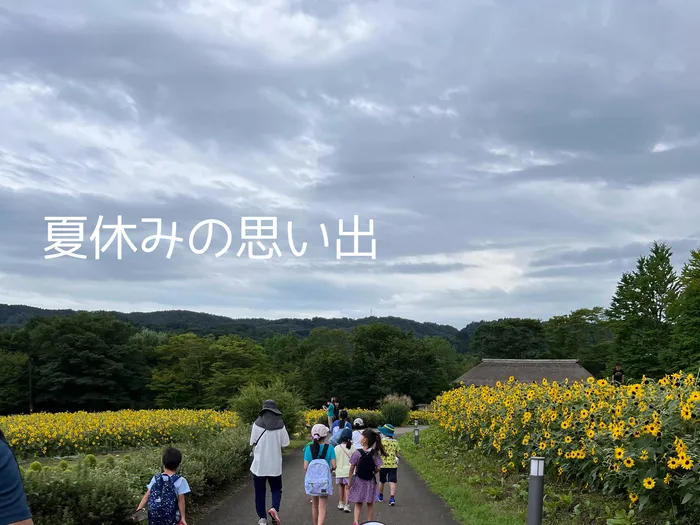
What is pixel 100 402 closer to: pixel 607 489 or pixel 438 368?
pixel 438 368

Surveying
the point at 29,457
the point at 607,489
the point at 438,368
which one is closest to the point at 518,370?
the point at 438,368

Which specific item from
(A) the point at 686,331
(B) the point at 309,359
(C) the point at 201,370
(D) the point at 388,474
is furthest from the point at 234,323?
(D) the point at 388,474

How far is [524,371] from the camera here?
154 ft

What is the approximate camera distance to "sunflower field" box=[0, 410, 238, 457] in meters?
17.3

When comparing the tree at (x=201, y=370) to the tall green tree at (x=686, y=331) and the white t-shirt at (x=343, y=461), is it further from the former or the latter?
the white t-shirt at (x=343, y=461)

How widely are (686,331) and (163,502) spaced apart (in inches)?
1727

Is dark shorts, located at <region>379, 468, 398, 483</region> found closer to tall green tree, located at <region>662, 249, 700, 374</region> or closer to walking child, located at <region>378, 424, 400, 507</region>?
walking child, located at <region>378, 424, 400, 507</region>

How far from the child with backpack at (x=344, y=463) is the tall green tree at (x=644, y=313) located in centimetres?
4687

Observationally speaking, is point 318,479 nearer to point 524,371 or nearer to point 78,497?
point 78,497

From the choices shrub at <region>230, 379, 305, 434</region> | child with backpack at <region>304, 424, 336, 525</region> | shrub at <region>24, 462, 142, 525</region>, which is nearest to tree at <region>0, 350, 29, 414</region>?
shrub at <region>230, 379, 305, 434</region>

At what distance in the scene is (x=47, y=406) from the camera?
2361 inches

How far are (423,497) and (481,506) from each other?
212cm

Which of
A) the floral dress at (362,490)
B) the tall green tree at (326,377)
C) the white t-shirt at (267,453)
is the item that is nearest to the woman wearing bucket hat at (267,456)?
the white t-shirt at (267,453)

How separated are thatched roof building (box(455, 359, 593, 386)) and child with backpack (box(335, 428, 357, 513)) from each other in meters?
36.0
